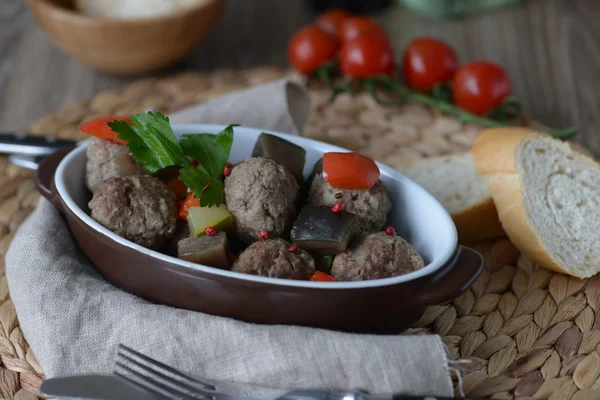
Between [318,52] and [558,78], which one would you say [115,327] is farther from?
[558,78]

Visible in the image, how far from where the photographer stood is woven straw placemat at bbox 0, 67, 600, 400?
2.16m

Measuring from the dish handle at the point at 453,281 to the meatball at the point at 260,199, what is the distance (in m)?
0.50

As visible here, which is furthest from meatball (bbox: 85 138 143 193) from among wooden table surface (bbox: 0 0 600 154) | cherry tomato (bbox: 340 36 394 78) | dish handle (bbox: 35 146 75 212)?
wooden table surface (bbox: 0 0 600 154)

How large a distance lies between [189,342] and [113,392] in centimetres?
25

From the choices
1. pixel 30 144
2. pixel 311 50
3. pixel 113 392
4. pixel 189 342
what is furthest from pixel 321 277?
pixel 311 50

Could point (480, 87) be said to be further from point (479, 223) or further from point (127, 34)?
point (127, 34)

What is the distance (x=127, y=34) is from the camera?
12.2ft

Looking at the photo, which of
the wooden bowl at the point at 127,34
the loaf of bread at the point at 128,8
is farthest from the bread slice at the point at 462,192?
the loaf of bread at the point at 128,8

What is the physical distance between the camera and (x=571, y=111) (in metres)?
4.20

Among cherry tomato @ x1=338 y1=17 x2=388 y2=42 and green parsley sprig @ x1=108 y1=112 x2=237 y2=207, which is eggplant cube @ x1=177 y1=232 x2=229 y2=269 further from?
cherry tomato @ x1=338 y1=17 x2=388 y2=42

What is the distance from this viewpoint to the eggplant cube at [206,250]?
2066 mm

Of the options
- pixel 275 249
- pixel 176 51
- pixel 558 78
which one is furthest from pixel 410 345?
pixel 558 78

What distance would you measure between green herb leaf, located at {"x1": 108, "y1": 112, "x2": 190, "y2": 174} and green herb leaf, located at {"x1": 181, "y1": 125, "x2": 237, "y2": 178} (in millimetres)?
43

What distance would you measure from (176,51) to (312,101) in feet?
3.01
